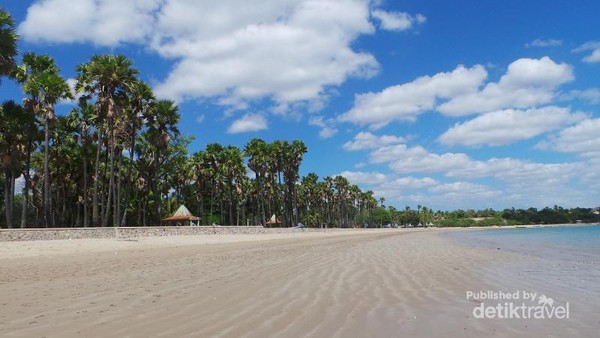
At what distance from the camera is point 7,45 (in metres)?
23.2

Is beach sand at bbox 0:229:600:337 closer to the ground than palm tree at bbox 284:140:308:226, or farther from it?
closer to the ground

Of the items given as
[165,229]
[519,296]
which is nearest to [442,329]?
[519,296]

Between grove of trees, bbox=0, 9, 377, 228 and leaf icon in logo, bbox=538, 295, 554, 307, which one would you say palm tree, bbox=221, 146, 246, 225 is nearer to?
grove of trees, bbox=0, 9, 377, 228

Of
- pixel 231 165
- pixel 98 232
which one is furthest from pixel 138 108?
pixel 231 165

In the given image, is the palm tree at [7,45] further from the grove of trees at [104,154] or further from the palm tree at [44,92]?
the palm tree at [44,92]

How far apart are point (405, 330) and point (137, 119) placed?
40.0 meters

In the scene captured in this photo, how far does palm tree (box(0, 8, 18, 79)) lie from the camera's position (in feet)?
75.4

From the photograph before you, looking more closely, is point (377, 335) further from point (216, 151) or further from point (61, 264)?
point (216, 151)

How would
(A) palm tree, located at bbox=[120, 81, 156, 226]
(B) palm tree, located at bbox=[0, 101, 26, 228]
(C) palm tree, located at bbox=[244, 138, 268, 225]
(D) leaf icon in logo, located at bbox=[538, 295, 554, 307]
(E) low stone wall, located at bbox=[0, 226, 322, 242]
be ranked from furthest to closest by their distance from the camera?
(C) palm tree, located at bbox=[244, 138, 268, 225] → (A) palm tree, located at bbox=[120, 81, 156, 226] → (B) palm tree, located at bbox=[0, 101, 26, 228] → (E) low stone wall, located at bbox=[0, 226, 322, 242] → (D) leaf icon in logo, located at bbox=[538, 295, 554, 307]

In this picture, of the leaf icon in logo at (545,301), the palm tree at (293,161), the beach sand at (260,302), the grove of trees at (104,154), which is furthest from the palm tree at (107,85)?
the palm tree at (293,161)

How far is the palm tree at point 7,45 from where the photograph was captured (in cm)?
2298

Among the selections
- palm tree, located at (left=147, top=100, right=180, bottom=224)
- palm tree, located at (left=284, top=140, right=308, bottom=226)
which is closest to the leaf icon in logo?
palm tree, located at (left=147, top=100, right=180, bottom=224)

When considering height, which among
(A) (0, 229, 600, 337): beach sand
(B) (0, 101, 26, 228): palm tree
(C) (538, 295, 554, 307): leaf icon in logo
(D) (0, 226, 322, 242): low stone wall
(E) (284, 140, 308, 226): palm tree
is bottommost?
(C) (538, 295, 554, 307): leaf icon in logo

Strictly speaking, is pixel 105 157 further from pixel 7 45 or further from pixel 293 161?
pixel 293 161
